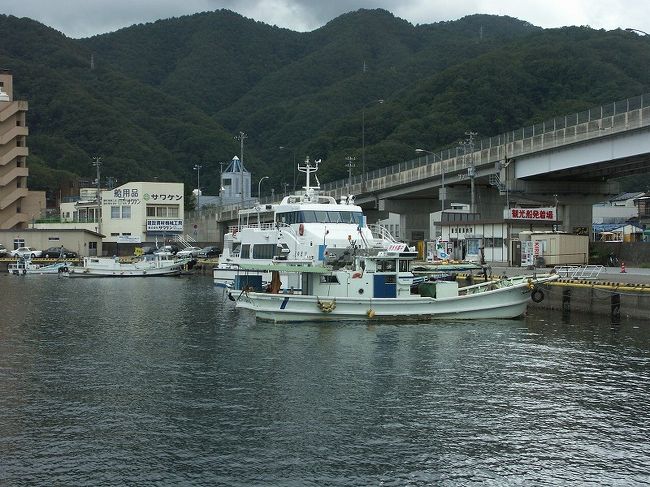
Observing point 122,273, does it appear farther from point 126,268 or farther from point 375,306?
point 375,306

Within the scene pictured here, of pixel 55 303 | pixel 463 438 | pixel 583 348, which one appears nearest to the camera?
pixel 463 438

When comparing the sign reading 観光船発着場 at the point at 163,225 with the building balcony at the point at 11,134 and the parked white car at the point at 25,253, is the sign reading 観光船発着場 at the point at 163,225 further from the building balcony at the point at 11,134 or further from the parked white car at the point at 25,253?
the building balcony at the point at 11,134

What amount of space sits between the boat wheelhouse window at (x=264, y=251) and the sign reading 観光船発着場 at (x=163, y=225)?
69.2m

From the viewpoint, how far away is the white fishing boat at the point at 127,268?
89.9 m

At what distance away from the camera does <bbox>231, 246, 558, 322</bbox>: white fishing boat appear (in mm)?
41188

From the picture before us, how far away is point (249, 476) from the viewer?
18.1m

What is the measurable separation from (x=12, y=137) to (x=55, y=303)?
72232mm

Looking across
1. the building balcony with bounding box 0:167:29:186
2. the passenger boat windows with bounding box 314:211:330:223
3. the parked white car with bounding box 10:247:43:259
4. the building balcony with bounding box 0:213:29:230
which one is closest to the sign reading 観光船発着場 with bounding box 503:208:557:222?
the passenger boat windows with bounding box 314:211:330:223

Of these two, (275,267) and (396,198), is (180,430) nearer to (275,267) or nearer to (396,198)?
(275,267)

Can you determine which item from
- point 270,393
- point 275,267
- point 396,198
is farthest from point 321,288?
point 396,198

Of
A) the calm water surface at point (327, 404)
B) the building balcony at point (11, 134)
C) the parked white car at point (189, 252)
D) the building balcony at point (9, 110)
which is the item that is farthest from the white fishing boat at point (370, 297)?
the building balcony at point (9, 110)

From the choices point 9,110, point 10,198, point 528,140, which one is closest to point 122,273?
point 10,198

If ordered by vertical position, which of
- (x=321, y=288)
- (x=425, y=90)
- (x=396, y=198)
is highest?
(x=425, y=90)

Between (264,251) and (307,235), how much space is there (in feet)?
17.3
